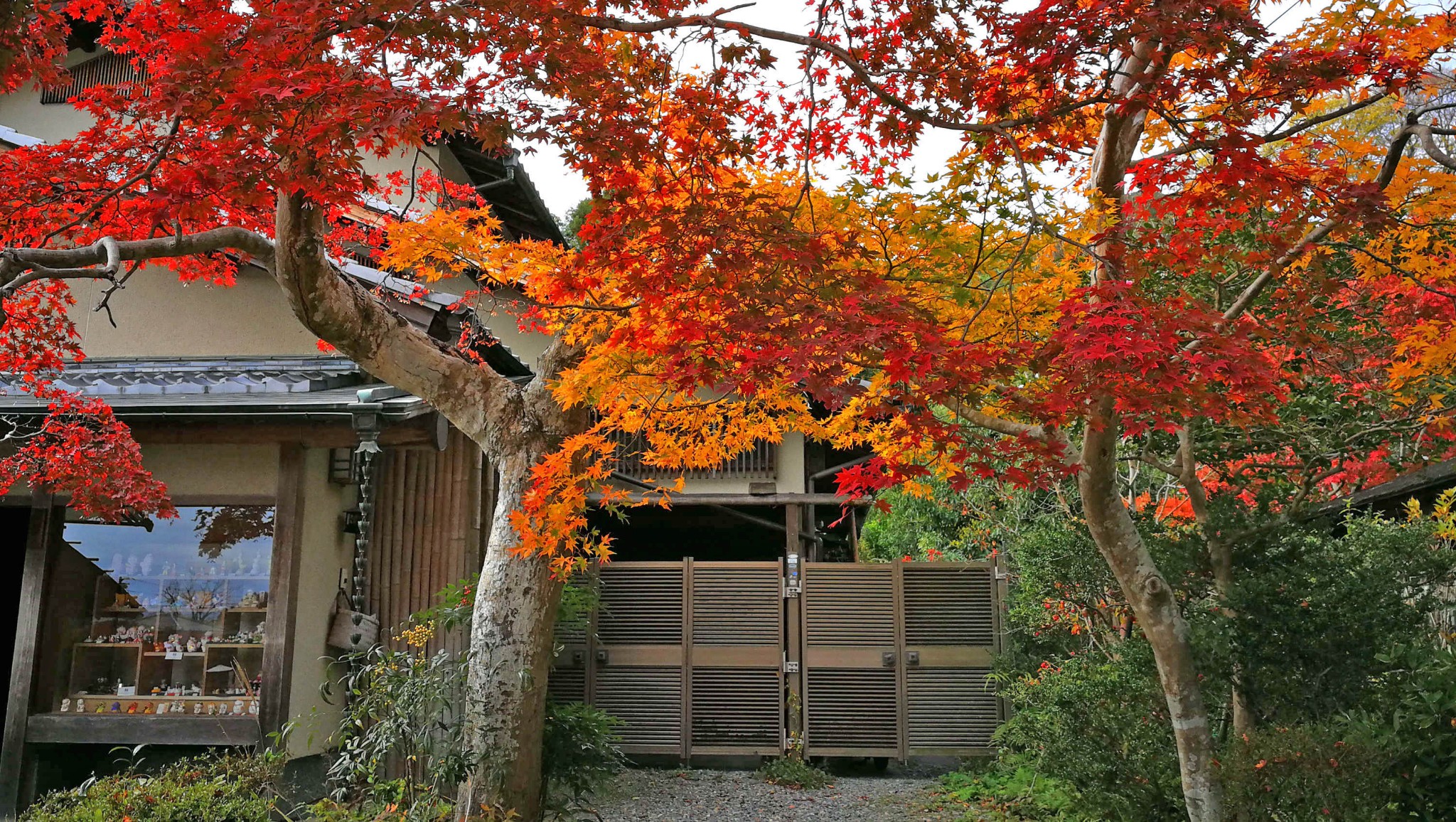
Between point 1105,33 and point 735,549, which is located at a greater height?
point 1105,33

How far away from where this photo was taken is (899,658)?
9.18m

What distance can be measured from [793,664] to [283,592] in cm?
467

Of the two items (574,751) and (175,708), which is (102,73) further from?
(574,751)

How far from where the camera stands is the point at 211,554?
22.8 feet

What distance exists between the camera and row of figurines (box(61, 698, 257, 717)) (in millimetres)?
6625

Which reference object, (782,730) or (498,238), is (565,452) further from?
(782,730)

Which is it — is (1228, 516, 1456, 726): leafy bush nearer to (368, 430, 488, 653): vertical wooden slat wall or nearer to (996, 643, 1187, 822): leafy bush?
(996, 643, 1187, 822): leafy bush

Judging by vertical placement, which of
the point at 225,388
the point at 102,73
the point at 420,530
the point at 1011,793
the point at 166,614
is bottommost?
the point at 1011,793

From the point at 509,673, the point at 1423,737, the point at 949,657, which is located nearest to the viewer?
the point at 1423,737

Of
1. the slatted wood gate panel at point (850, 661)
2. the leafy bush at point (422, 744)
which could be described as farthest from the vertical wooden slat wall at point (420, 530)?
the slatted wood gate panel at point (850, 661)

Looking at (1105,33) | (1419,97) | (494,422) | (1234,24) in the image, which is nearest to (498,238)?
(494,422)

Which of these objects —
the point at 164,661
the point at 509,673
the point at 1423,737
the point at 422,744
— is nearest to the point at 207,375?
the point at 164,661

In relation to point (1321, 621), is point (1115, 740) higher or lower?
lower

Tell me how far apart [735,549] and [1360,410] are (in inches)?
433
